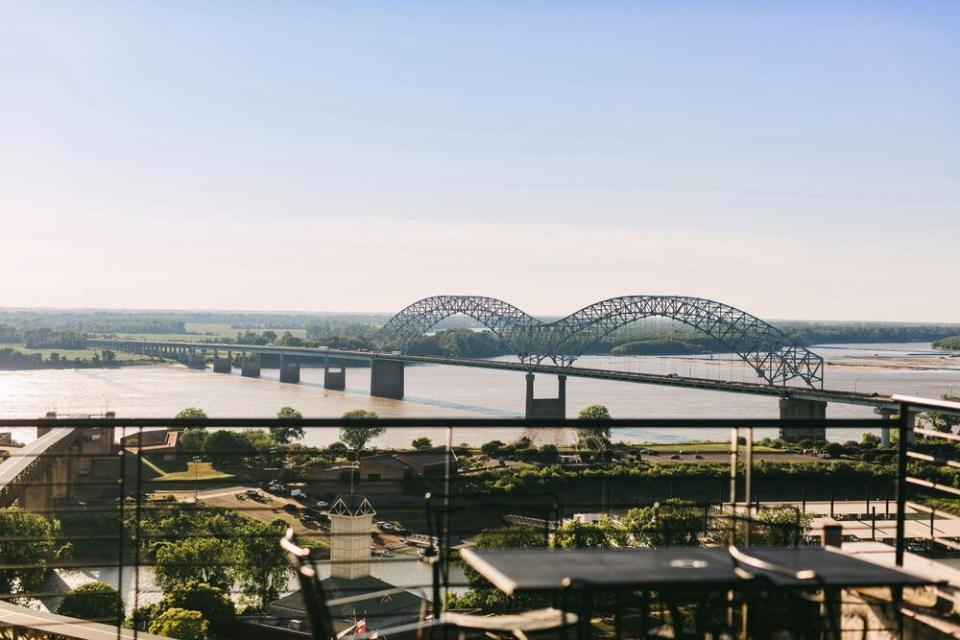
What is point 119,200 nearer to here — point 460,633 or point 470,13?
point 470,13

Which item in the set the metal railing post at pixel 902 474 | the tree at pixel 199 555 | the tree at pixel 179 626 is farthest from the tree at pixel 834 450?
the metal railing post at pixel 902 474

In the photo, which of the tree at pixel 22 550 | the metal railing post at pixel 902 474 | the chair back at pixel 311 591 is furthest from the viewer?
the tree at pixel 22 550

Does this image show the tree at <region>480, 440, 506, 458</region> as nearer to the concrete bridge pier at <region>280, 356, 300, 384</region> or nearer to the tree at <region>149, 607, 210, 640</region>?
the tree at <region>149, 607, 210, 640</region>

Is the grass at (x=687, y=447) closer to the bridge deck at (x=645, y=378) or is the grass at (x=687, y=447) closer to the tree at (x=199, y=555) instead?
the bridge deck at (x=645, y=378)

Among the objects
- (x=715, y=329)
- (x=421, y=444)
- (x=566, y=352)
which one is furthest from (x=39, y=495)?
(x=715, y=329)

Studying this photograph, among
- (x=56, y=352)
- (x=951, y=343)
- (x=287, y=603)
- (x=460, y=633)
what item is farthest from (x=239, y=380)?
(x=951, y=343)
